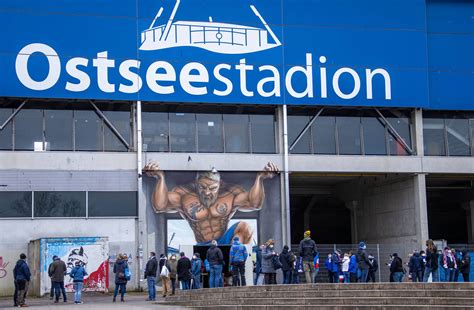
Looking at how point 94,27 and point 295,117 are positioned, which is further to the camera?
point 295,117

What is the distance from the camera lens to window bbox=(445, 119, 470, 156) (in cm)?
3872

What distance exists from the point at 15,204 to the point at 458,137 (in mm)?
19819

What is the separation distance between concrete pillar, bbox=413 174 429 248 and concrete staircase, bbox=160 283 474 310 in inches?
598

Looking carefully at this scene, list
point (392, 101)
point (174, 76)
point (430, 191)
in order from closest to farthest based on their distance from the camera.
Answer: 1. point (174, 76)
2. point (392, 101)
3. point (430, 191)

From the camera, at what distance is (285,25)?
36375mm

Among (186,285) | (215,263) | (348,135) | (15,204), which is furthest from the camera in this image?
(348,135)

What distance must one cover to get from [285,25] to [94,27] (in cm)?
809

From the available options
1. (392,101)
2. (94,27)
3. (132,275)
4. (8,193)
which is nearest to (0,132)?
(8,193)

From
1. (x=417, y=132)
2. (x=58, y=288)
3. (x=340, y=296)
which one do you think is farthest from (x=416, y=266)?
(x=58, y=288)

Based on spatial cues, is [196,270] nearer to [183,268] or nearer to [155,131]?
[183,268]

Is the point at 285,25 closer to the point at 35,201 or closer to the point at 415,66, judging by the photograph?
the point at 415,66

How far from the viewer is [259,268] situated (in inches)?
1144

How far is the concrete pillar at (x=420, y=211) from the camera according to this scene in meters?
37.2

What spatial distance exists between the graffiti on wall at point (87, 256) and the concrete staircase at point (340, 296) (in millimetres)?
6956
